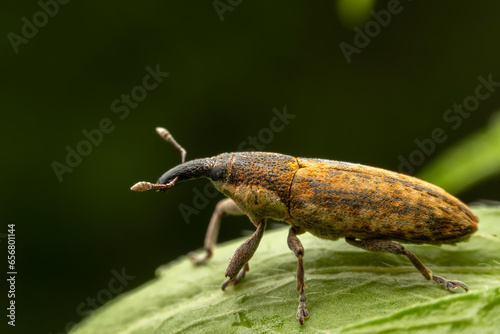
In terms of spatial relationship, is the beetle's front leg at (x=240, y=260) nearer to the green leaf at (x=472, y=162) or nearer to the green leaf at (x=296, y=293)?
the green leaf at (x=296, y=293)

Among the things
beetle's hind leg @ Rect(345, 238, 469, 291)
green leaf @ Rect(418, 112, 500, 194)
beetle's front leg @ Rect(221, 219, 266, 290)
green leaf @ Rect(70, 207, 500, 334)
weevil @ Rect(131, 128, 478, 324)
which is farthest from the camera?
green leaf @ Rect(418, 112, 500, 194)

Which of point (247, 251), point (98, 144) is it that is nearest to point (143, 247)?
point (98, 144)

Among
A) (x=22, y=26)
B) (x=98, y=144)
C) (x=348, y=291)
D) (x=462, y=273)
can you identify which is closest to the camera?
(x=348, y=291)

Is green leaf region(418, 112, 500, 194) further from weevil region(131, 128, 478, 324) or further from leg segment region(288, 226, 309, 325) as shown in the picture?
leg segment region(288, 226, 309, 325)

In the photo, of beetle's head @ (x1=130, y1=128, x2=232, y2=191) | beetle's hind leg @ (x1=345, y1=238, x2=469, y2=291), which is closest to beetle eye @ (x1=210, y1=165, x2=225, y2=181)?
beetle's head @ (x1=130, y1=128, x2=232, y2=191)

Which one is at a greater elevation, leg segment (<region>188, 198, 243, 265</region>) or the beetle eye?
the beetle eye

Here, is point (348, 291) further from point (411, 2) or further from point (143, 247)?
point (411, 2)

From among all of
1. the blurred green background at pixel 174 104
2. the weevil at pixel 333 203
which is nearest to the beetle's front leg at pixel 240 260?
the weevil at pixel 333 203
